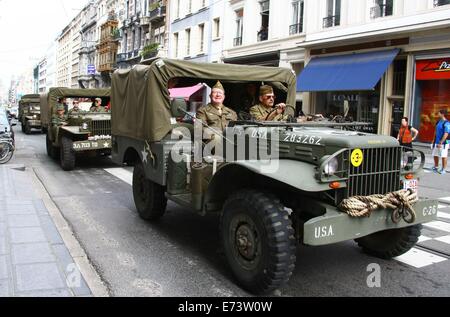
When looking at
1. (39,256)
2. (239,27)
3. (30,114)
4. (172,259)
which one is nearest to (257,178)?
(172,259)

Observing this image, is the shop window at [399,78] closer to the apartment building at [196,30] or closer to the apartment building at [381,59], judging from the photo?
the apartment building at [381,59]

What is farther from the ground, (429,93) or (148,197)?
(429,93)

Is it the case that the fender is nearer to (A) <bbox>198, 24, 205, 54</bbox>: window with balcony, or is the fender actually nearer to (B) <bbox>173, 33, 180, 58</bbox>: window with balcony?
(A) <bbox>198, 24, 205, 54</bbox>: window with balcony

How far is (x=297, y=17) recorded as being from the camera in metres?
23.1

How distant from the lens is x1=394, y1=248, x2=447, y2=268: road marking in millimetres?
5340

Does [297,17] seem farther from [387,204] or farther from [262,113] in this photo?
[387,204]

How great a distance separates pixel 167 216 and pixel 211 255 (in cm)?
206

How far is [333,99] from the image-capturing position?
21344mm

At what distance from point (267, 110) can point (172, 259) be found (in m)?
2.36

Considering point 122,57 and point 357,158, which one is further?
point 122,57

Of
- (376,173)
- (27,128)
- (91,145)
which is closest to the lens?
(376,173)
